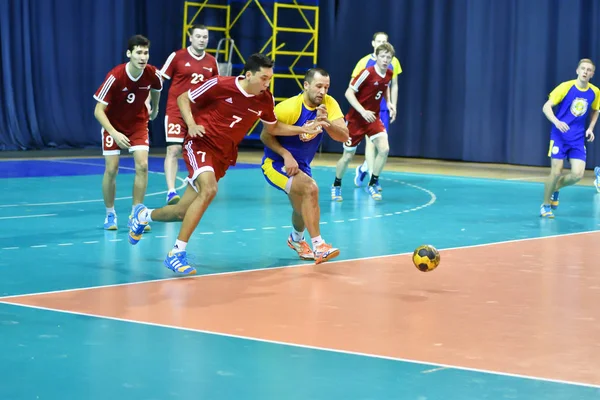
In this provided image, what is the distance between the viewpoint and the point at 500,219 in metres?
10.7

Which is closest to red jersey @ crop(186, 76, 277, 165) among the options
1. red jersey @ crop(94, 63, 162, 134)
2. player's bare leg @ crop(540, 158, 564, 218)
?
red jersey @ crop(94, 63, 162, 134)

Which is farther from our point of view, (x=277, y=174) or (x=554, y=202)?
(x=554, y=202)

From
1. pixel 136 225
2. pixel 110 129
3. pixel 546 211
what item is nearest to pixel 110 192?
pixel 110 129

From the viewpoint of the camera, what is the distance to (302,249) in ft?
26.2

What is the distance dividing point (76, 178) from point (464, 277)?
8325mm

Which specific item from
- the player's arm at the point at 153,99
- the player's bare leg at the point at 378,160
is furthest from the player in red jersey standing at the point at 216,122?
the player's bare leg at the point at 378,160

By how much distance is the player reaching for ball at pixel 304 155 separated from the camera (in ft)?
24.9

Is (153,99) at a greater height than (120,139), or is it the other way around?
(153,99)

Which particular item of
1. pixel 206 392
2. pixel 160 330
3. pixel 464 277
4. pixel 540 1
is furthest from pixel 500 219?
pixel 540 1

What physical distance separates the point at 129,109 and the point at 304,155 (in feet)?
6.97

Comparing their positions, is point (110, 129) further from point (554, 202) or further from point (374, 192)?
point (554, 202)

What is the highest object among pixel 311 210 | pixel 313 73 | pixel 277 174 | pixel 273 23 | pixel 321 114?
pixel 273 23

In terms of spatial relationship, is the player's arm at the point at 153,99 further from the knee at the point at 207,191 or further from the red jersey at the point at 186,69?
the knee at the point at 207,191

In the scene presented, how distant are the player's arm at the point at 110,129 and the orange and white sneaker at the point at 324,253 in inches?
86.7
